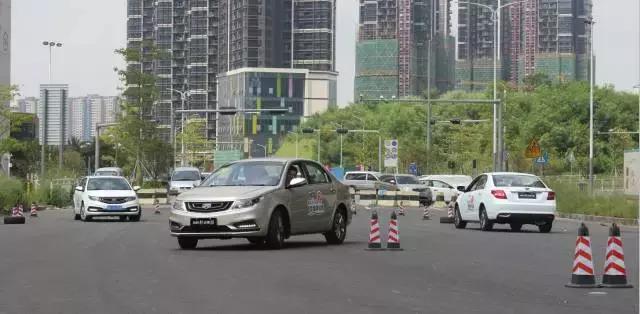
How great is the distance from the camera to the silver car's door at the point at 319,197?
23.1 metres

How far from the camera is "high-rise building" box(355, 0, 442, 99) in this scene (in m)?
186

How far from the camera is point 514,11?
19912 centimetres

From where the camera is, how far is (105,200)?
1490 inches

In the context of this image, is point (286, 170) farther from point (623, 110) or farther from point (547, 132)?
point (623, 110)

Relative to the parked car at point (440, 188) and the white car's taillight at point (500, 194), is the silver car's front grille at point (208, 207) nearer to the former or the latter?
the white car's taillight at point (500, 194)

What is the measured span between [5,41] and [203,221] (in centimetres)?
6795

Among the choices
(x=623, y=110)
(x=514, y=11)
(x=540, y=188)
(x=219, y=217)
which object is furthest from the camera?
(x=514, y=11)

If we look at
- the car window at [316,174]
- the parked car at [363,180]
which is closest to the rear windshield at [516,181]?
the car window at [316,174]

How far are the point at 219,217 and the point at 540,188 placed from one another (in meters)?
12.3

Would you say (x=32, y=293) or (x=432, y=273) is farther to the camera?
(x=432, y=273)

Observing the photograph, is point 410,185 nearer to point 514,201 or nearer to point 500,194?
point 500,194

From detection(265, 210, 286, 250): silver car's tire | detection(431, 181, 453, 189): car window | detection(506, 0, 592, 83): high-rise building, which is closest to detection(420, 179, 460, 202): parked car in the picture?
detection(431, 181, 453, 189): car window

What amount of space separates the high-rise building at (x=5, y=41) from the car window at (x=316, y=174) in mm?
61965

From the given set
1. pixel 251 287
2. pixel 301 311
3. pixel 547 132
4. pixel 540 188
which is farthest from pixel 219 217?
pixel 547 132
